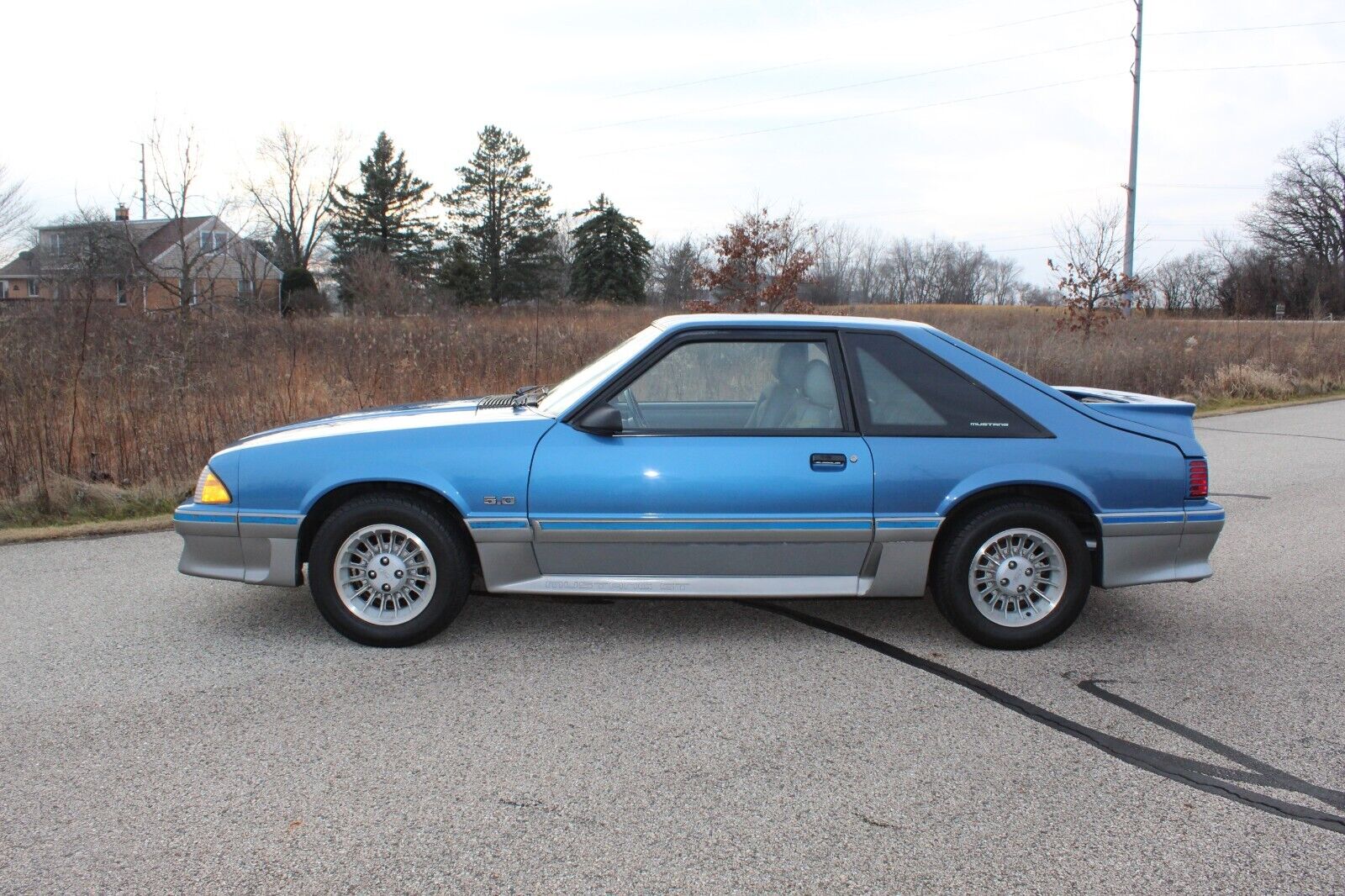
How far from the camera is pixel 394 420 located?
16.2 feet

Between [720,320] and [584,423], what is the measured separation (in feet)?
2.87

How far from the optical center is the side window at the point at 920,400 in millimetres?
4672

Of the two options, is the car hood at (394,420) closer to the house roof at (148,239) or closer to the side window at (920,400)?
the side window at (920,400)

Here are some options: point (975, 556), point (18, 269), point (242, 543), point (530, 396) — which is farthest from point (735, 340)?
Result: point (18, 269)

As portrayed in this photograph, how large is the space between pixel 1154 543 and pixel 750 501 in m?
1.97

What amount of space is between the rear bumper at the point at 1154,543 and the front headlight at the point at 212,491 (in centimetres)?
415

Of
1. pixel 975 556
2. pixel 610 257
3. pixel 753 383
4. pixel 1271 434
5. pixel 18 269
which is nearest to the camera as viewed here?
pixel 975 556

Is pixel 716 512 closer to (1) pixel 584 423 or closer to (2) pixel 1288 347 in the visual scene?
(1) pixel 584 423

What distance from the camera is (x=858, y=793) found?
3.30 metres

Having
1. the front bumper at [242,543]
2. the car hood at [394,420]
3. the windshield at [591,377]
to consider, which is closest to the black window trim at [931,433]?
the windshield at [591,377]

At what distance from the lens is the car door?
451 cm

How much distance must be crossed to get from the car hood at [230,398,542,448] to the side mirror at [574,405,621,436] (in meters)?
0.30

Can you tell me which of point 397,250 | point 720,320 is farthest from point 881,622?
point 397,250

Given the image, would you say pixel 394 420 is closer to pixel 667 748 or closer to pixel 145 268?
pixel 667 748
